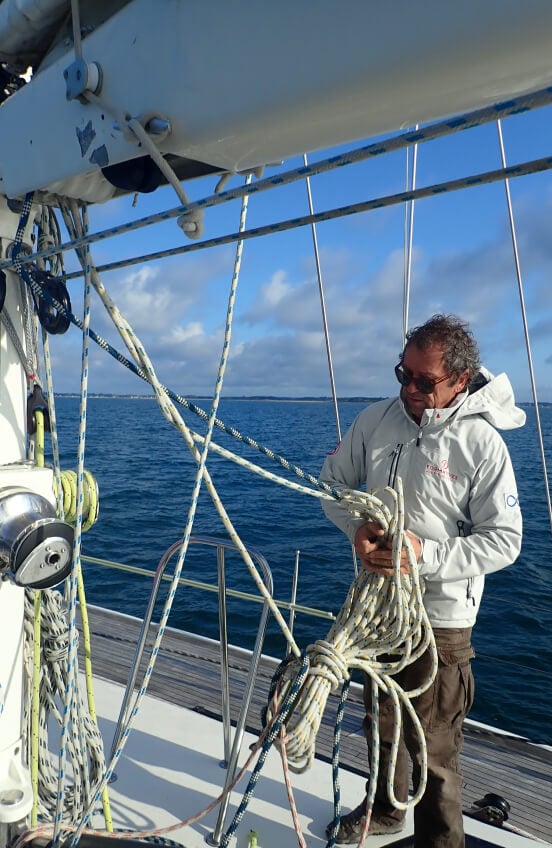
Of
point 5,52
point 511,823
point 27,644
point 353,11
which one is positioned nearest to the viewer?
point 353,11

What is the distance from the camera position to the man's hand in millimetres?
1829

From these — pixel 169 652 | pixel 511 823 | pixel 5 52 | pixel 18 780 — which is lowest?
pixel 511 823

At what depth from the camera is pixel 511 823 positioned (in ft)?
7.84

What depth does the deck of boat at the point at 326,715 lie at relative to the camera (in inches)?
101

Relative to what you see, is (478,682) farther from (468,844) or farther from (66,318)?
(66,318)

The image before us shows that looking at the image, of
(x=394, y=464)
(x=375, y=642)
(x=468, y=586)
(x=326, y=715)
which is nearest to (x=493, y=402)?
(x=394, y=464)

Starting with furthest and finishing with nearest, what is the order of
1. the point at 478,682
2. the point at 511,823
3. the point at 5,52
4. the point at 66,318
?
the point at 478,682 → the point at 511,823 → the point at 66,318 → the point at 5,52

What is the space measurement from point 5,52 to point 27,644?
1.52 meters

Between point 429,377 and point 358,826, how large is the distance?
1.65 meters

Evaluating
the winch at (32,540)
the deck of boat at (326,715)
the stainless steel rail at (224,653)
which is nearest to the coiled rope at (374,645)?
the stainless steel rail at (224,653)

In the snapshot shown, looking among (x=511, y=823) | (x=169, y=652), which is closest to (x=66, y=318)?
(x=511, y=823)

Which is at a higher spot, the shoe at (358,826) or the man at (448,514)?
the man at (448,514)

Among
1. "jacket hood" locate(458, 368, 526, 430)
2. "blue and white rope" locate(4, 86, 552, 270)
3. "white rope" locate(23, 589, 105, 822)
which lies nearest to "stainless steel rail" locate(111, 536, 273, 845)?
"white rope" locate(23, 589, 105, 822)

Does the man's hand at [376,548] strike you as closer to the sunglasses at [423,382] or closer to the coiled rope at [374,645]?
the coiled rope at [374,645]
